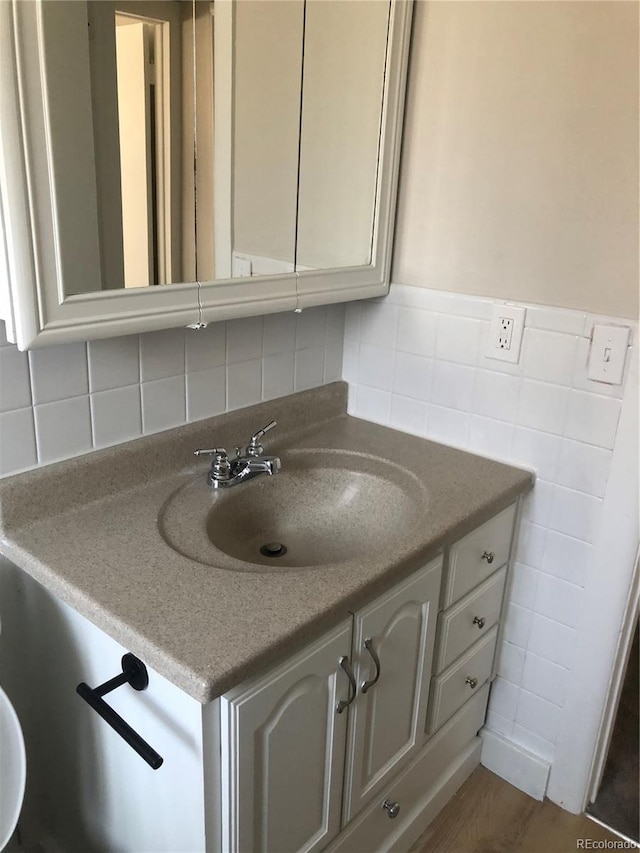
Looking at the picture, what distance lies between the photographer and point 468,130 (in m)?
1.41

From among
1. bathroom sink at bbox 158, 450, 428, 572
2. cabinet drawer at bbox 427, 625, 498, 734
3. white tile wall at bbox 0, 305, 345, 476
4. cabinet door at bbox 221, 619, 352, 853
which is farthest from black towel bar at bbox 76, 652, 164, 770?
cabinet drawer at bbox 427, 625, 498, 734

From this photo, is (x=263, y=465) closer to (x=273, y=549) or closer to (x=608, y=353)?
(x=273, y=549)

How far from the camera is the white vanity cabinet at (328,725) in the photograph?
3.14ft

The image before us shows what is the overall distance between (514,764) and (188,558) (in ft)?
3.63

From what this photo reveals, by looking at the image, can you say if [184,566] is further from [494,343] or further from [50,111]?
[494,343]

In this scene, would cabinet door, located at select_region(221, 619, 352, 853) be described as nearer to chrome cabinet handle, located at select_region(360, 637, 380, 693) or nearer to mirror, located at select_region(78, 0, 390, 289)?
chrome cabinet handle, located at select_region(360, 637, 380, 693)

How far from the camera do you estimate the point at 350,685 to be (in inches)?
44.0

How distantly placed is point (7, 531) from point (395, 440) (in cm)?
86

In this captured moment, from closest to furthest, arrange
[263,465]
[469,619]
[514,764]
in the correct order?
Result: [263,465] → [469,619] → [514,764]

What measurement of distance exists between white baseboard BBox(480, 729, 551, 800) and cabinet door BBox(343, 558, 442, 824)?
41 centimetres

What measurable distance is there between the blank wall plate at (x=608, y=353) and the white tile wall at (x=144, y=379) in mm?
617

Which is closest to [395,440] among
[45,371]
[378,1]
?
[45,371]

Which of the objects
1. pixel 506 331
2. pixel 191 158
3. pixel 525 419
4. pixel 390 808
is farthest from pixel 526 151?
pixel 390 808

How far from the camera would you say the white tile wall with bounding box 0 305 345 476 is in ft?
3.71
